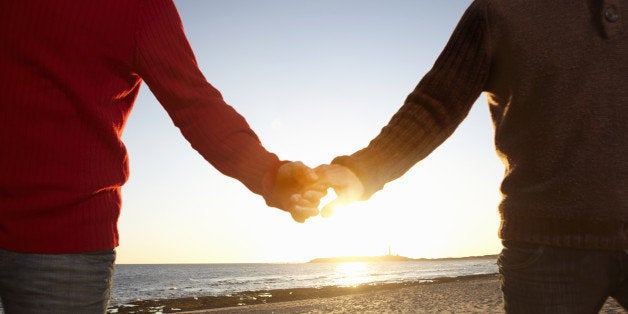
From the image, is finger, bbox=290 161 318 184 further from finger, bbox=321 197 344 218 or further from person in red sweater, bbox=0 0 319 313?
finger, bbox=321 197 344 218

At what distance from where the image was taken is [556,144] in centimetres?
173

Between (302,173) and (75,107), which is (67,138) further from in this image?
(302,173)

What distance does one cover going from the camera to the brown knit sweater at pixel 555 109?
1.67m

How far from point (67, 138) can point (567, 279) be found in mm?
1660

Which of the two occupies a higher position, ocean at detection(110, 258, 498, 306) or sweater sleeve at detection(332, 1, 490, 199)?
sweater sleeve at detection(332, 1, 490, 199)

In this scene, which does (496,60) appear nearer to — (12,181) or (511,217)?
(511,217)

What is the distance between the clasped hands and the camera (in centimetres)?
186

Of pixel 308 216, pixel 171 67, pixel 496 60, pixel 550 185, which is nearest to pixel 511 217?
pixel 550 185

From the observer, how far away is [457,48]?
213 centimetres

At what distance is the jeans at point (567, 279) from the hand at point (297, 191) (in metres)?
0.76

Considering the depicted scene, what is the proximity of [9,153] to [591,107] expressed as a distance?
189cm

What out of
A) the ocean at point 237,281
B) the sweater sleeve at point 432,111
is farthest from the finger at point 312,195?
the ocean at point 237,281

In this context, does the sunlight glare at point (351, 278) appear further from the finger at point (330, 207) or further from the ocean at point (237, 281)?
the finger at point (330, 207)

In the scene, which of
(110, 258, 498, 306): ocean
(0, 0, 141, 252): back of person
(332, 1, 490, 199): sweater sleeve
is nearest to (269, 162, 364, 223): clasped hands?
(332, 1, 490, 199): sweater sleeve
